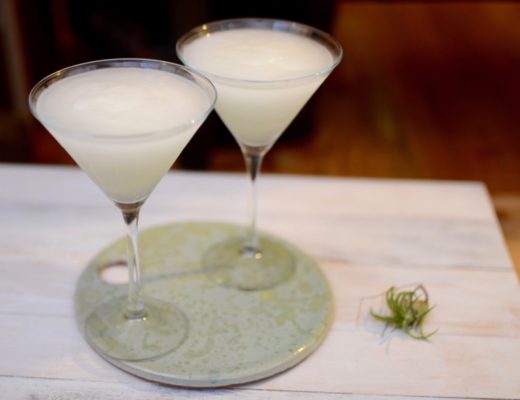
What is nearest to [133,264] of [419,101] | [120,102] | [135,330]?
[135,330]

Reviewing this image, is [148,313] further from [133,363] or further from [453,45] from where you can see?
[453,45]

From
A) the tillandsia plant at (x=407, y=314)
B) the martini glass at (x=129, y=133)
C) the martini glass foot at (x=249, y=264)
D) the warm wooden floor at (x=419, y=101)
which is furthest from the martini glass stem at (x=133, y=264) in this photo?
the warm wooden floor at (x=419, y=101)

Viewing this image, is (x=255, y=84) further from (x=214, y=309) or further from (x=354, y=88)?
(x=354, y=88)

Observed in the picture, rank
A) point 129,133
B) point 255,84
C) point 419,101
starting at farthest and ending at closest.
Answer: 1. point 419,101
2. point 255,84
3. point 129,133

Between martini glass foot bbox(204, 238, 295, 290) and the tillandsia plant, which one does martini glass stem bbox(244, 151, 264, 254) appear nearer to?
martini glass foot bbox(204, 238, 295, 290)

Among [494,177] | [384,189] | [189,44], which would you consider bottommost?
[494,177]

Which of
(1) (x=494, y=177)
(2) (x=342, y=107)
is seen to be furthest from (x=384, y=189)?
(2) (x=342, y=107)
